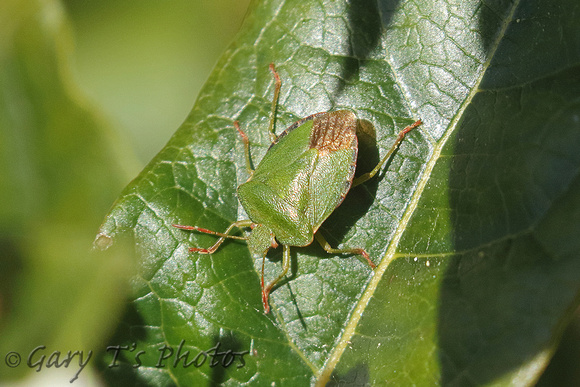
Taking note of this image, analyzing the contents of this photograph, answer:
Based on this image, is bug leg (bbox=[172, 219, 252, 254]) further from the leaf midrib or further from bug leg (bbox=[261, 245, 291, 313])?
the leaf midrib

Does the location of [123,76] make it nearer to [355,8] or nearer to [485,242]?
[355,8]

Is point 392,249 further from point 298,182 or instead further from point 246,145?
point 246,145

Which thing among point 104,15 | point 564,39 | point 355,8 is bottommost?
point 564,39

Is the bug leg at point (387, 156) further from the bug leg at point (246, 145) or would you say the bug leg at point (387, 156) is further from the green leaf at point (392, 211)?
the bug leg at point (246, 145)

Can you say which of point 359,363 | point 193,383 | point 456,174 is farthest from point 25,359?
point 456,174

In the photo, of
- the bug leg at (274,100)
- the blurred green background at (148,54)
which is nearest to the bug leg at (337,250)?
the bug leg at (274,100)

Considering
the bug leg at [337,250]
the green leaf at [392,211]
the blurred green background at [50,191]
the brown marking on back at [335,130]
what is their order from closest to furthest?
1. the green leaf at [392,211]
2. the bug leg at [337,250]
3. the brown marking on back at [335,130]
4. the blurred green background at [50,191]
